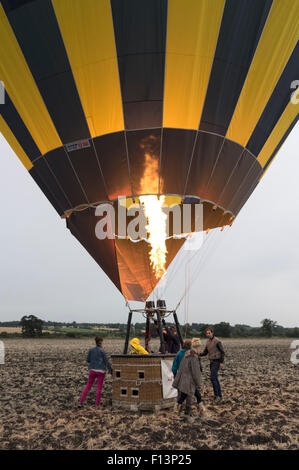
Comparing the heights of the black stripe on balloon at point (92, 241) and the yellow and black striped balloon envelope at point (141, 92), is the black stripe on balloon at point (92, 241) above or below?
below

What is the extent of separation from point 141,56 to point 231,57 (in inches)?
63.4

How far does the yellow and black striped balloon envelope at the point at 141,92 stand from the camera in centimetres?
621

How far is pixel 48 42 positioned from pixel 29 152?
214 cm

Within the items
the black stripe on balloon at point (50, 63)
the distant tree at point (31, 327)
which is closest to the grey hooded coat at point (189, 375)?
the black stripe on balloon at point (50, 63)

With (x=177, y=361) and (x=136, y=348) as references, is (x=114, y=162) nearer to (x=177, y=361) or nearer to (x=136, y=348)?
(x=136, y=348)

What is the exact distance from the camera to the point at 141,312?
7.50 m

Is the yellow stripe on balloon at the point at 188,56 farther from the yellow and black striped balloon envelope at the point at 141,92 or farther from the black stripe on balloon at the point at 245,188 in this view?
the black stripe on balloon at the point at 245,188

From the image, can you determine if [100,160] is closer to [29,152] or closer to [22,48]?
[29,152]

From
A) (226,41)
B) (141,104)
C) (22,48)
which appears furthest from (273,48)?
(22,48)

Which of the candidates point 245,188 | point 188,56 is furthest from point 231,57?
point 245,188

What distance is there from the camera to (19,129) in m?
7.51

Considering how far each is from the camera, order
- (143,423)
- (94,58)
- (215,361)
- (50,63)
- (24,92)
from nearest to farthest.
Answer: (143,423) → (94,58) → (50,63) → (24,92) → (215,361)

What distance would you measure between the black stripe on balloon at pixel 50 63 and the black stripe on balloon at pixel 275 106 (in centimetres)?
338

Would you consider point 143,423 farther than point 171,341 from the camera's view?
No
